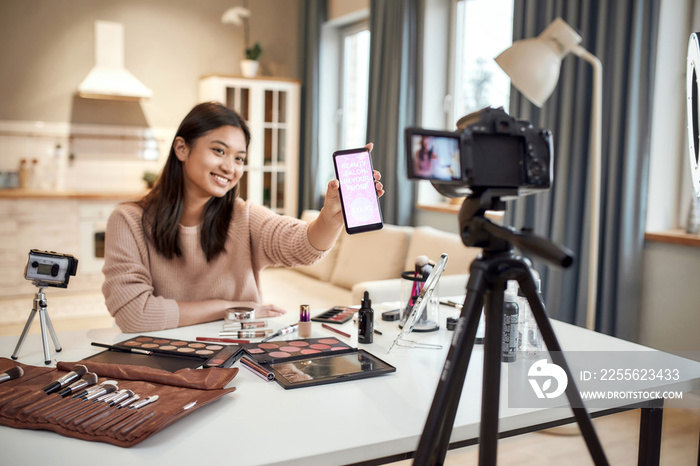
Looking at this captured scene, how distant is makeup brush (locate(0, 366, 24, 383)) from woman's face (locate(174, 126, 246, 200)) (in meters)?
0.84

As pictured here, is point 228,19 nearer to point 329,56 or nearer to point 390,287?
point 329,56

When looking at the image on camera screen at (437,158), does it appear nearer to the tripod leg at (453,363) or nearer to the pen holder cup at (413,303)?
the tripod leg at (453,363)

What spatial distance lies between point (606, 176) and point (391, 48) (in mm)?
2178

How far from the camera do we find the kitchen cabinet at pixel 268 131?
18.1 ft

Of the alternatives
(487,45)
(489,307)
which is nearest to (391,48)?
(487,45)

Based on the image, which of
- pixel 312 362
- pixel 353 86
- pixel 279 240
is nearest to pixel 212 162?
pixel 279 240

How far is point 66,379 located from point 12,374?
0.14m

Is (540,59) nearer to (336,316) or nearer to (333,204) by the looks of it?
(333,204)

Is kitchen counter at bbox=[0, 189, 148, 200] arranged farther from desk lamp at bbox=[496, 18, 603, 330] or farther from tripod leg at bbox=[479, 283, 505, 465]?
tripod leg at bbox=[479, 283, 505, 465]

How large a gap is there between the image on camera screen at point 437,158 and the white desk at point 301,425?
1.49ft

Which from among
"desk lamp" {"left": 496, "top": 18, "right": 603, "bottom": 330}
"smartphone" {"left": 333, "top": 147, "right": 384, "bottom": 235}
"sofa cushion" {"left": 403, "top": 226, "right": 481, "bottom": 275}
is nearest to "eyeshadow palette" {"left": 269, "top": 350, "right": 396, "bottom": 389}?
"smartphone" {"left": 333, "top": 147, "right": 384, "bottom": 235}

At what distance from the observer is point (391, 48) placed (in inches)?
179

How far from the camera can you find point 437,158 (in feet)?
2.95

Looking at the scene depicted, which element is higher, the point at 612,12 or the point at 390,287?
the point at 612,12
